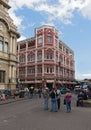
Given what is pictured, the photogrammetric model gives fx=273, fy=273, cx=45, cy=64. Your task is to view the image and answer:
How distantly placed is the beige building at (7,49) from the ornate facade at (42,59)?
90.8ft

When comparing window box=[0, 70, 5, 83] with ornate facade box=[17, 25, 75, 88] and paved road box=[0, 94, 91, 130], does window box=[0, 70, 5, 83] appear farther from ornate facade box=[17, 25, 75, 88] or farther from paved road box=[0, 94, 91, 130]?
ornate facade box=[17, 25, 75, 88]

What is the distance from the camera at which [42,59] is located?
70.9 meters

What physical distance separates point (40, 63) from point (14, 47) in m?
28.7

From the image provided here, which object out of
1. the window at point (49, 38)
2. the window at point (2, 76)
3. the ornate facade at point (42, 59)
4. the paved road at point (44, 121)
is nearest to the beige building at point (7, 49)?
the window at point (2, 76)

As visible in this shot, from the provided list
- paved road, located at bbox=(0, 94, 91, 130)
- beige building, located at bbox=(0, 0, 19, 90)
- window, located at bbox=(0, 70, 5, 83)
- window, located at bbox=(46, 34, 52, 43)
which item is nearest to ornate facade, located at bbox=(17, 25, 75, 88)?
window, located at bbox=(46, 34, 52, 43)

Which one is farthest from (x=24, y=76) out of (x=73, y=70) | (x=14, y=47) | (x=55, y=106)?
(x=55, y=106)

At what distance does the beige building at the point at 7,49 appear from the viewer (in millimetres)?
39844

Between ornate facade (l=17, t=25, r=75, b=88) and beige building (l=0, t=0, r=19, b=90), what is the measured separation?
27691 millimetres

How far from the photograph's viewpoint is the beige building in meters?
39.8

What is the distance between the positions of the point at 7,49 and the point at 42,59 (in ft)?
97.7

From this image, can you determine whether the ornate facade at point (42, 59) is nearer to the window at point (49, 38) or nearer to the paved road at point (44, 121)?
the window at point (49, 38)

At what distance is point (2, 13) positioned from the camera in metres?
39.7

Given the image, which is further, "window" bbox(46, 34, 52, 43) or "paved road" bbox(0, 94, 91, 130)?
"window" bbox(46, 34, 52, 43)

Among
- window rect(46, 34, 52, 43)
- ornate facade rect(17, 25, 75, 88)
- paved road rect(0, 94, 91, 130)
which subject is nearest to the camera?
paved road rect(0, 94, 91, 130)
